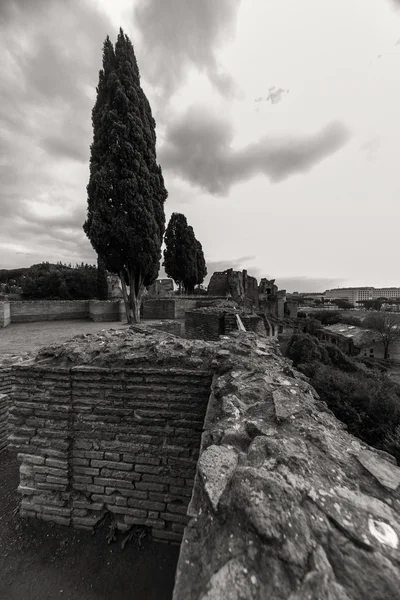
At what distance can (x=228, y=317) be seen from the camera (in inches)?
260

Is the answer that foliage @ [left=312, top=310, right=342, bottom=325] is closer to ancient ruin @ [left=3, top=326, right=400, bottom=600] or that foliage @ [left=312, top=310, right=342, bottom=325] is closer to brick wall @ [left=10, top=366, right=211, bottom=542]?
ancient ruin @ [left=3, top=326, right=400, bottom=600]

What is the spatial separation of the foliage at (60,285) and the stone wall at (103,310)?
16.1 m

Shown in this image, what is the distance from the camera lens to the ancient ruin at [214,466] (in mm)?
761

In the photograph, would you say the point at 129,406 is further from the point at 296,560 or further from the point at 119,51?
the point at 119,51

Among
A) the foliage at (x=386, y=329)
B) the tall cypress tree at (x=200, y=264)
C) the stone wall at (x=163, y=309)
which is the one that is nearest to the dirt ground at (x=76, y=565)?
the stone wall at (x=163, y=309)

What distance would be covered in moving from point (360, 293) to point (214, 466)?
12229 centimetres

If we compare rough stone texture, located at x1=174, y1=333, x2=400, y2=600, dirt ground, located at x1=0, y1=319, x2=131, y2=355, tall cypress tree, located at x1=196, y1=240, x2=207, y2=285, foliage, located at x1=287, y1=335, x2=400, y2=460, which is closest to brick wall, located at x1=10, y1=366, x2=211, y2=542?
rough stone texture, located at x1=174, y1=333, x2=400, y2=600

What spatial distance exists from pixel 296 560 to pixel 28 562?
9.61 feet

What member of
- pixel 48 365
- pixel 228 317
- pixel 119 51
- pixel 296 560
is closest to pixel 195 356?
pixel 48 365

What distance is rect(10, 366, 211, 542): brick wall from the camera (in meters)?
2.46

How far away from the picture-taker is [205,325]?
7.23m

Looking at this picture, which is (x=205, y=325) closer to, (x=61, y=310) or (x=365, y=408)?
(x=365, y=408)

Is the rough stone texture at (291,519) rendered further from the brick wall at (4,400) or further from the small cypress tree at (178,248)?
the small cypress tree at (178,248)

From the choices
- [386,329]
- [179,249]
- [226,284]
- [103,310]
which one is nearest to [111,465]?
[103,310]
